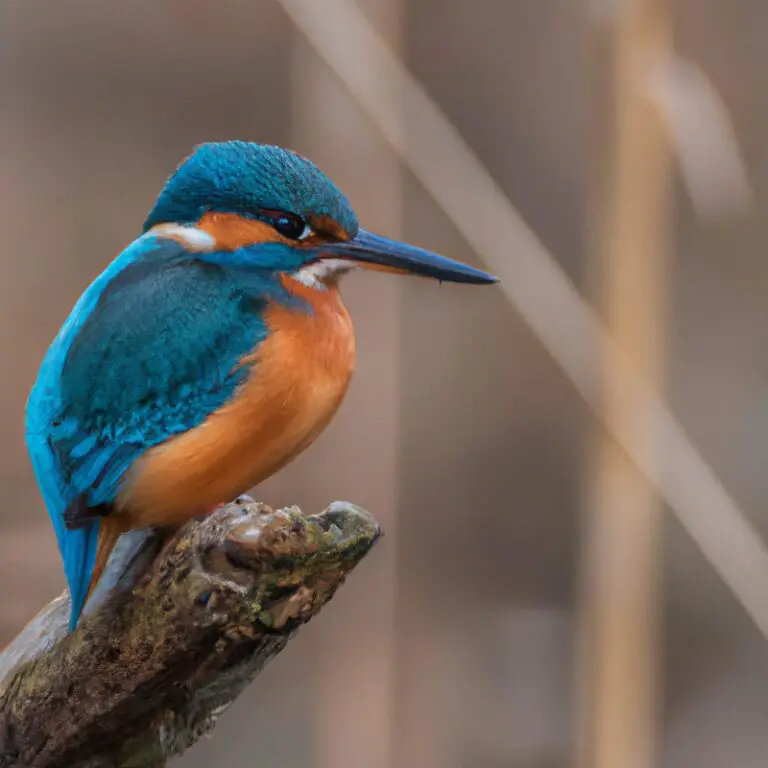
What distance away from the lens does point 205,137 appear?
1313mm

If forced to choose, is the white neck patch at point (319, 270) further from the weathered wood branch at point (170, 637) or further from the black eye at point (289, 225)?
the weathered wood branch at point (170, 637)

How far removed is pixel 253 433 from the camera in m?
0.60

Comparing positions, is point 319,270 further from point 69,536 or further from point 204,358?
point 69,536

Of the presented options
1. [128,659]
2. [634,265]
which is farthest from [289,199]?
[634,265]

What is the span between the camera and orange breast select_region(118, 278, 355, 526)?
588mm

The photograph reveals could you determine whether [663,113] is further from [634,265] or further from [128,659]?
[128,659]

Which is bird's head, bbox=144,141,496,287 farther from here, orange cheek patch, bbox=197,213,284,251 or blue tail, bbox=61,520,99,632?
blue tail, bbox=61,520,99,632

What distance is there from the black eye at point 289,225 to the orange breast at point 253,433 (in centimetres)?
6

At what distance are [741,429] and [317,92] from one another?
787 millimetres

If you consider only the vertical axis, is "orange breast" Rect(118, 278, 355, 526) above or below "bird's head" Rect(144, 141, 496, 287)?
below

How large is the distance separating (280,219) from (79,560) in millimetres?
251

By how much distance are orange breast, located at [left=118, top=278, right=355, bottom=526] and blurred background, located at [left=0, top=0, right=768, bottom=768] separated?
0.72 m

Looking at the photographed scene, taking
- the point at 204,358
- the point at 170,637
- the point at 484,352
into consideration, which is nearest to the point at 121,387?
the point at 204,358

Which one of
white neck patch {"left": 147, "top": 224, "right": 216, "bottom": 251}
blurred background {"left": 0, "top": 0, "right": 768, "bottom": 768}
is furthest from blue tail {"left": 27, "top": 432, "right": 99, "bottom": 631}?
blurred background {"left": 0, "top": 0, "right": 768, "bottom": 768}
